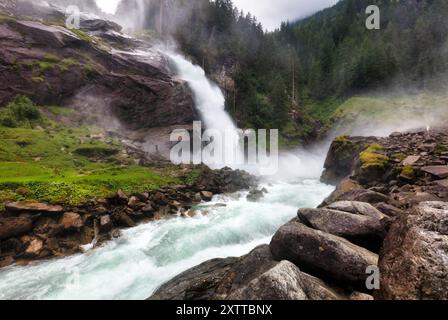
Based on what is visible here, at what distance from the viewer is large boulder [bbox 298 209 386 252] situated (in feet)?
24.3

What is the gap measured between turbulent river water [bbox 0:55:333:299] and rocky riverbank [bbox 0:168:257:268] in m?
0.78

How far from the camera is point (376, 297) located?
5461 millimetres

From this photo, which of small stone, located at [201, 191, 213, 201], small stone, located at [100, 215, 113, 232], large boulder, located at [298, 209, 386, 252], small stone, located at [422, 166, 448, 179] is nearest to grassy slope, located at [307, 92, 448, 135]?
small stone, located at [422, 166, 448, 179]

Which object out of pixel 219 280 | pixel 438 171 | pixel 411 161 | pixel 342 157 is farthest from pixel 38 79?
pixel 438 171

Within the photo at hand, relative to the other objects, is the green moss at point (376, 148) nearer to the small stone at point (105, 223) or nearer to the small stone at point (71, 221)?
the small stone at point (105, 223)

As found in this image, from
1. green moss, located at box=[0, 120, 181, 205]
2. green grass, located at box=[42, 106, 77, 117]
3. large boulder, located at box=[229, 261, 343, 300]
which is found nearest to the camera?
large boulder, located at box=[229, 261, 343, 300]

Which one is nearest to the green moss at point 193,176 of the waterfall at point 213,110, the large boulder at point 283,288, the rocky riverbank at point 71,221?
the rocky riverbank at point 71,221

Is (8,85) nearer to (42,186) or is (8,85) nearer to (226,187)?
(42,186)

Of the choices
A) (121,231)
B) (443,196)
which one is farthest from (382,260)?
(121,231)

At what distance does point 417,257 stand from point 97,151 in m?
31.4

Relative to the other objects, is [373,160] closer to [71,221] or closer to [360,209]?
[360,209]

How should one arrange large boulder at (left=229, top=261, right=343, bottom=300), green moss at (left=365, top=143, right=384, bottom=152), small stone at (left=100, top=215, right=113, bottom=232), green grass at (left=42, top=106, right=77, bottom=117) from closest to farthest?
1. large boulder at (left=229, top=261, right=343, bottom=300)
2. small stone at (left=100, top=215, right=113, bottom=232)
3. green moss at (left=365, top=143, right=384, bottom=152)
4. green grass at (left=42, top=106, right=77, bottom=117)

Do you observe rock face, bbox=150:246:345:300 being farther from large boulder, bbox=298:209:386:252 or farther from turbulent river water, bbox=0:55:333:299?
turbulent river water, bbox=0:55:333:299

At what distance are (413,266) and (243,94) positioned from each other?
65534mm
